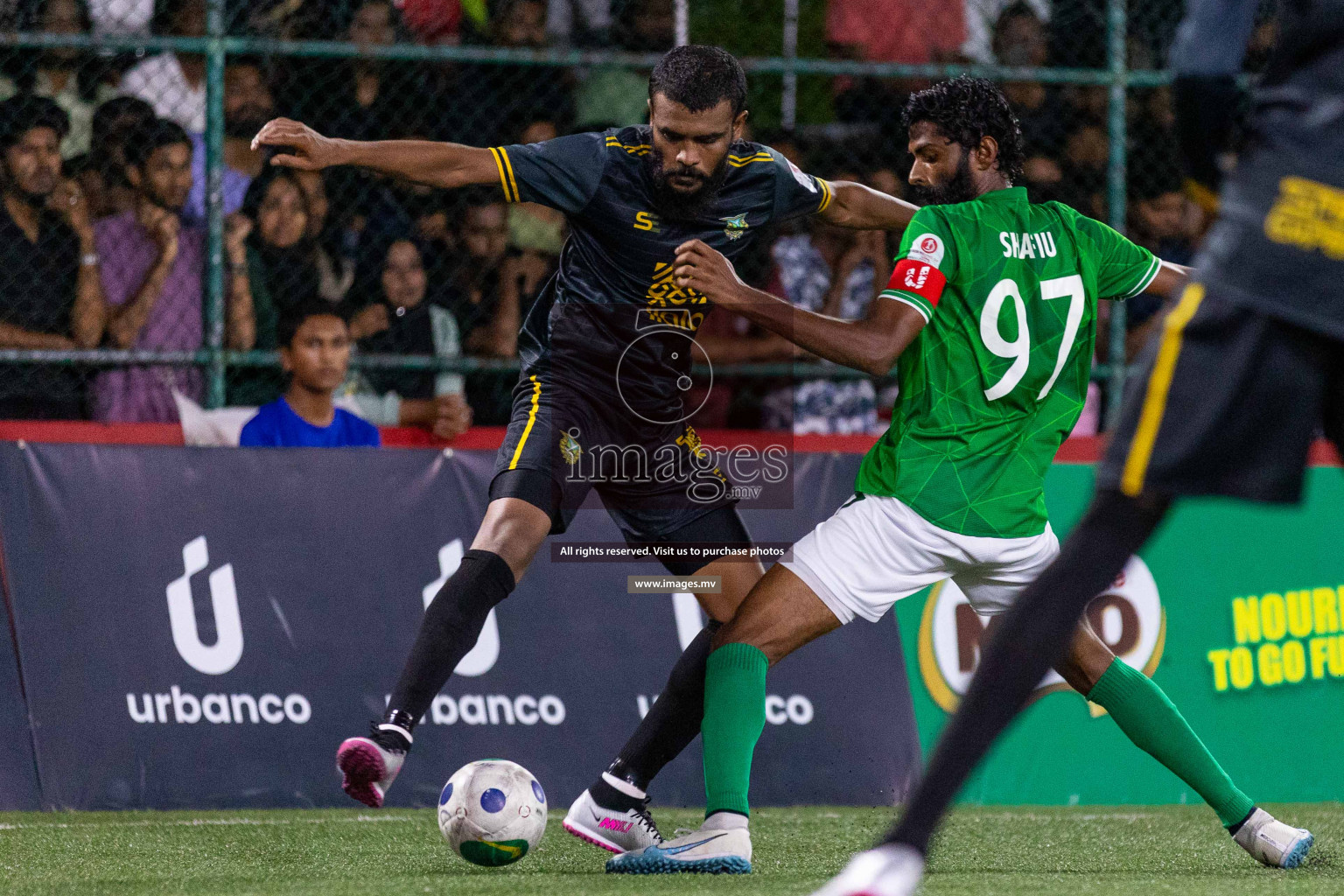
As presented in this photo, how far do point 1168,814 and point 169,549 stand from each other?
376cm

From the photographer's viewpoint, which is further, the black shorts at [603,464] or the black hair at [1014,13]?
the black hair at [1014,13]

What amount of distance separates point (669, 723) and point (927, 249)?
4.86 feet

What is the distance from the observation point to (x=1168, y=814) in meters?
5.81

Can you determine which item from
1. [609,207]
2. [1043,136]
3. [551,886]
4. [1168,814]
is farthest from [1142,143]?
[551,886]

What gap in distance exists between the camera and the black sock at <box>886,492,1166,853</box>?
256 centimetres

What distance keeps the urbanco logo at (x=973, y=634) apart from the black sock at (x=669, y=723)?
76.1 inches

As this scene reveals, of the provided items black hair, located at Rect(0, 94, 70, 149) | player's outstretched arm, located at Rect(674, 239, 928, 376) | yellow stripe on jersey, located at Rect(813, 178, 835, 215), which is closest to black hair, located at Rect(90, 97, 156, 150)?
black hair, located at Rect(0, 94, 70, 149)

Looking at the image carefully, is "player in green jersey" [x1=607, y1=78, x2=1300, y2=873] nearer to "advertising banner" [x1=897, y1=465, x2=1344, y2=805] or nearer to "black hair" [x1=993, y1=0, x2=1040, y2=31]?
"advertising banner" [x1=897, y1=465, x2=1344, y2=805]

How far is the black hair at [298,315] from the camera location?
20.3 feet

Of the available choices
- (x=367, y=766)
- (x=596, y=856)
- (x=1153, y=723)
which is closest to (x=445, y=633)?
(x=367, y=766)

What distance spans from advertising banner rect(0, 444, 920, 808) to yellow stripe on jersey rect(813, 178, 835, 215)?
162 cm

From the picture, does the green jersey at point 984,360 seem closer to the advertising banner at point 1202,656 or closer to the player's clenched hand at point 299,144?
the player's clenched hand at point 299,144

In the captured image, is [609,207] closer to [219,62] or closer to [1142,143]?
[219,62]

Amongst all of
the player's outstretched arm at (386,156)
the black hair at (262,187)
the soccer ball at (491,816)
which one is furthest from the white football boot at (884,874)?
the black hair at (262,187)
